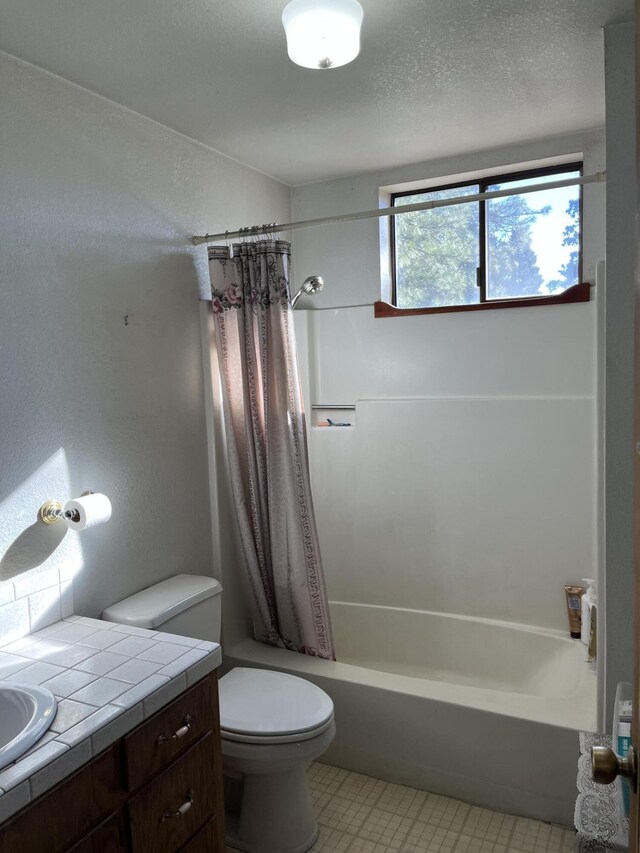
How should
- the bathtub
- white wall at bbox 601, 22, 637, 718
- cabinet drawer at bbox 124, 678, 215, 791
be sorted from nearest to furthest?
cabinet drawer at bbox 124, 678, 215, 791
white wall at bbox 601, 22, 637, 718
the bathtub

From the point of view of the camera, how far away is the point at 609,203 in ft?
6.09

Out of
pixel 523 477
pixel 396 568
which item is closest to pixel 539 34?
pixel 523 477

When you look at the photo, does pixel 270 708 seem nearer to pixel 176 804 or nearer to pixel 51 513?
pixel 176 804

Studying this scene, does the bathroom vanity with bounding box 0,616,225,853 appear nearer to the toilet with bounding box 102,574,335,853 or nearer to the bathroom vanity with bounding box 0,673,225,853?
the bathroom vanity with bounding box 0,673,225,853

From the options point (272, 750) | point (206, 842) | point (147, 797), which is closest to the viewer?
point (147, 797)

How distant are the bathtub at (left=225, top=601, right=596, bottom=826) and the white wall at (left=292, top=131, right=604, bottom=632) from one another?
19cm

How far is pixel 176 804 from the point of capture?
167cm

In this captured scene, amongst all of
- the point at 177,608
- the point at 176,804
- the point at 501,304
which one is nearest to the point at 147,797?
the point at 176,804

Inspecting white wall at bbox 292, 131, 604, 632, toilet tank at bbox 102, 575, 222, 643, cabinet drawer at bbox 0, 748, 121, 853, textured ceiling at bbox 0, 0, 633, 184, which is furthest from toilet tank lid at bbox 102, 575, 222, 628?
textured ceiling at bbox 0, 0, 633, 184

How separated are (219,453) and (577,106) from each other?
6.32 ft

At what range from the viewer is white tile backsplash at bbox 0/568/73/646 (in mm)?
1908

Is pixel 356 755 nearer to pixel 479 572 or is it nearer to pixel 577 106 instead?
pixel 479 572

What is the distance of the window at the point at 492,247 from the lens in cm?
288

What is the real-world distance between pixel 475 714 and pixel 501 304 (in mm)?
1695
